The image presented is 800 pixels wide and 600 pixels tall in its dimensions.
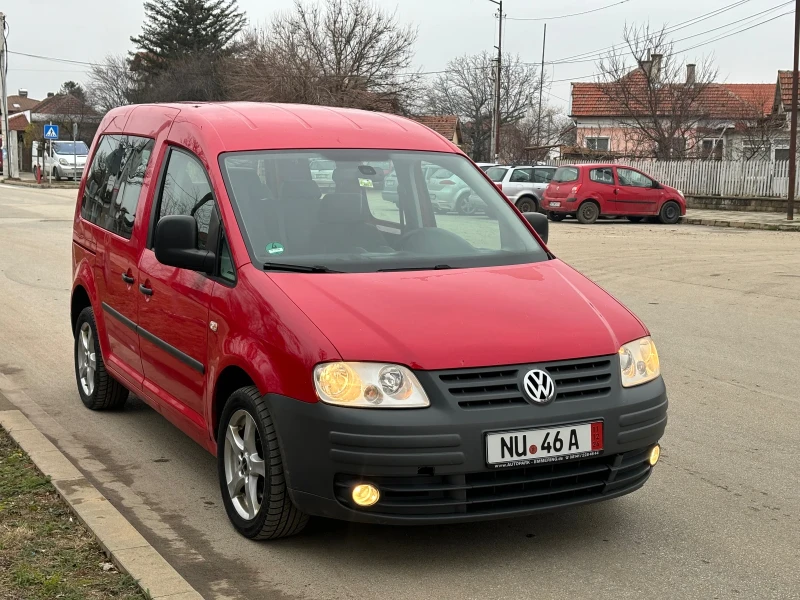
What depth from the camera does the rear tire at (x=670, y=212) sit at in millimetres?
29302

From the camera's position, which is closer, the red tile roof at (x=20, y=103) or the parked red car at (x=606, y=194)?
the parked red car at (x=606, y=194)

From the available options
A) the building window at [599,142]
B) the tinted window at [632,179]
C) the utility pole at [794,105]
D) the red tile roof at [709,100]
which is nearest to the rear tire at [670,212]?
the tinted window at [632,179]

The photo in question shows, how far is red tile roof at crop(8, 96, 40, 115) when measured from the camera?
423ft

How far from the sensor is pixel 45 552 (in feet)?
13.7

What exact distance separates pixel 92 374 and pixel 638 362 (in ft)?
12.4

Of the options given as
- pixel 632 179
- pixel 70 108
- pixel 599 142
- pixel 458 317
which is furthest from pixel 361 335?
pixel 70 108

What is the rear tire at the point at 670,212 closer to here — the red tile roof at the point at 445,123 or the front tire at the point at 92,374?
the front tire at the point at 92,374

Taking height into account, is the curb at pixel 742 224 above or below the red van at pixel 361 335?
below

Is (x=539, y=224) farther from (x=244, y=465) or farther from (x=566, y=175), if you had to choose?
(x=566, y=175)

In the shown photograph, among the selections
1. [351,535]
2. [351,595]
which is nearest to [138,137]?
[351,535]

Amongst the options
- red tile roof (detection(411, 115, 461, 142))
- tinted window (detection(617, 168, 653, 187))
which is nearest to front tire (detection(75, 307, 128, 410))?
tinted window (detection(617, 168, 653, 187))

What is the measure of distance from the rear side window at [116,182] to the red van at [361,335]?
5cm

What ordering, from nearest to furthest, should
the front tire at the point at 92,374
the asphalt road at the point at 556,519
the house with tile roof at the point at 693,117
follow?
the asphalt road at the point at 556,519
the front tire at the point at 92,374
the house with tile roof at the point at 693,117

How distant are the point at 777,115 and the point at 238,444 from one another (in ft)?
142
